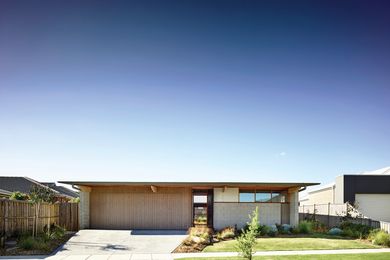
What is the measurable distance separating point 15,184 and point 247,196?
2398 cm

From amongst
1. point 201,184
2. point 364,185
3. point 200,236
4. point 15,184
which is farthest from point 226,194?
point 15,184

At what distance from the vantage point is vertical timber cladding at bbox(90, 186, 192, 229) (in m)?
22.0

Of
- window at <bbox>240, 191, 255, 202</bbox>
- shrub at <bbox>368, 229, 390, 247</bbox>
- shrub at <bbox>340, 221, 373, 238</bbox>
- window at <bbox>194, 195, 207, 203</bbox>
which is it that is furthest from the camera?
window at <bbox>194, 195, 207, 203</bbox>

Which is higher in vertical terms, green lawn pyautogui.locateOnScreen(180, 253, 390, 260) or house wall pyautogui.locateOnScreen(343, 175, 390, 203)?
house wall pyautogui.locateOnScreen(343, 175, 390, 203)

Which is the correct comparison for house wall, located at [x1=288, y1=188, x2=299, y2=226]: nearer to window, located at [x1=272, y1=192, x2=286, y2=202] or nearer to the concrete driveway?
window, located at [x1=272, y1=192, x2=286, y2=202]

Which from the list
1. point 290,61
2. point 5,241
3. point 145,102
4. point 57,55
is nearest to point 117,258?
A: point 5,241

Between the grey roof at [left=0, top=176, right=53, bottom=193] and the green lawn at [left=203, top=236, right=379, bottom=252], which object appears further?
the grey roof at [left=0, top=176, right=53, bottom=193]

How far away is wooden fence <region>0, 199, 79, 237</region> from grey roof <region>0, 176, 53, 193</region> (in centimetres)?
1527

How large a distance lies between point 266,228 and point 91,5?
45.3ft

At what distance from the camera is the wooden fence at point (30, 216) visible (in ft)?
51.8

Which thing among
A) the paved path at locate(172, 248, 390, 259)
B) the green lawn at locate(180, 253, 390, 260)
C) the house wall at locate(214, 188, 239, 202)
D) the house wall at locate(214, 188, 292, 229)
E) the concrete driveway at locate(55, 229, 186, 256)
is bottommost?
the concrete driveway at locate(55, 229, 186, 256)

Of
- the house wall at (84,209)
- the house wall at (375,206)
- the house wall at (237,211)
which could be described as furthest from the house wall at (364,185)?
the house wall at (84,209)

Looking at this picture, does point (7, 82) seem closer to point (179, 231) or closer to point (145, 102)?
point (145, 102)

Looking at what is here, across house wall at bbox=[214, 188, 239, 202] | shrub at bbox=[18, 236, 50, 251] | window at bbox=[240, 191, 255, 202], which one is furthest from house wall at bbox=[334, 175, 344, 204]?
shrub at bbox=[18, 236, 50, 251]
